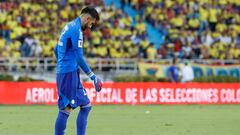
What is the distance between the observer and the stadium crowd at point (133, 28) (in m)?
30.8

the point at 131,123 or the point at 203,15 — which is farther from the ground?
the point at 203,15

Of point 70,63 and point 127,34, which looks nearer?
point 70,63

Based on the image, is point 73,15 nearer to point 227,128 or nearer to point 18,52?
point 18,52

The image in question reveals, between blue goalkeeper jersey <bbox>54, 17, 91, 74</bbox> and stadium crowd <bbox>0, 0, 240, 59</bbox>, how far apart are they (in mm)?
18818

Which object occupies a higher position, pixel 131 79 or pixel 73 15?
pixel 73 15

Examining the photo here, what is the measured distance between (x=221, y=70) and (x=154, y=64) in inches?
131

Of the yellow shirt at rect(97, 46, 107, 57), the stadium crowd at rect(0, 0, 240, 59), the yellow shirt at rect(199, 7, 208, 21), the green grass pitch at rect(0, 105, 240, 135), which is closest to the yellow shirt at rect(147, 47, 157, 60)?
the stadium crowd at rect(0, 0, 240, 59)

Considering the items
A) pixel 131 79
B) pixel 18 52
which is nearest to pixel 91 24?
pixel 131 79

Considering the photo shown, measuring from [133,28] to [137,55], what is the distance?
7.44ft

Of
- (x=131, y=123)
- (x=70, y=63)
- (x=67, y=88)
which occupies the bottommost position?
(x=131, y=123)

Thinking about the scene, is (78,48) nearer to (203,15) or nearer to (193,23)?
(193,23)

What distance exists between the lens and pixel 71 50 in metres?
11.0

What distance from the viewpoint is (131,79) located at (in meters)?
28.3

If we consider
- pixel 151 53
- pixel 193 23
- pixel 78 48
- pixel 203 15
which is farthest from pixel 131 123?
pixel 203 15
